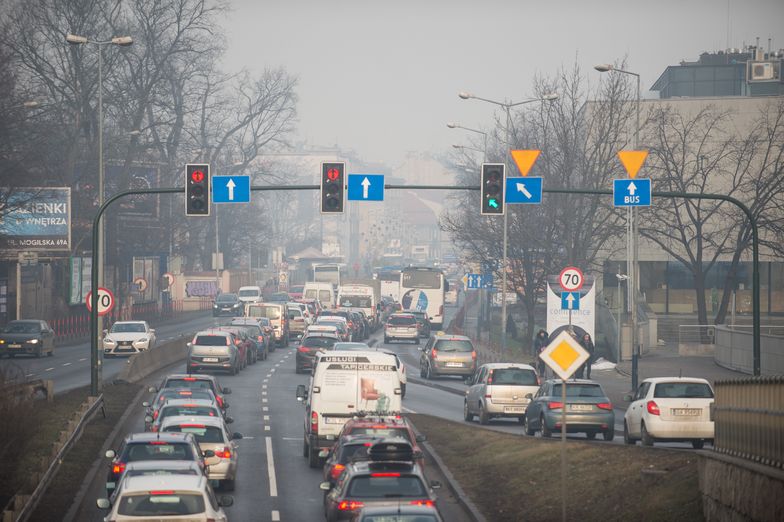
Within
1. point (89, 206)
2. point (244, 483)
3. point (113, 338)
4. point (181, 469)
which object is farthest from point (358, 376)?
point (89, 206)

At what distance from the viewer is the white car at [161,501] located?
14.6 meters

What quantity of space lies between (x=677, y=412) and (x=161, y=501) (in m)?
13.2

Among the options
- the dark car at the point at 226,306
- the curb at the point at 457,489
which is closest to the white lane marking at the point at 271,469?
the curb at the point at 457,489

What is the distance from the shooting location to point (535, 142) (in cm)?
6644

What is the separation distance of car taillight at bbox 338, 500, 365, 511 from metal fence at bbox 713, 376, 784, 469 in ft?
15.8

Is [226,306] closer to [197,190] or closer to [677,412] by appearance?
[197,190]

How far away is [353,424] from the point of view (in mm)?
21047

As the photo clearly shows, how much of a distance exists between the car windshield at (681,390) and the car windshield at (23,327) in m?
35.7

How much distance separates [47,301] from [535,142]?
2997 centimetres

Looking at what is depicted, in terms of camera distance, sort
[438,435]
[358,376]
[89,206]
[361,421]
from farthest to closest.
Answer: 1. [89,206]
2. [438,435]
3. [358,376]
4. [361,421]

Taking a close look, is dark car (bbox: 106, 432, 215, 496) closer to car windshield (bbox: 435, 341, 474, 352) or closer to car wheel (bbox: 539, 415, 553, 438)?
car wheel (bbox: 539, 415, 553, 438)

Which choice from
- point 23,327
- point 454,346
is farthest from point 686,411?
point 23,327

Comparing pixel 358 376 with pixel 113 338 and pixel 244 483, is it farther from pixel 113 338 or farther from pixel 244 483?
pixel 113 338

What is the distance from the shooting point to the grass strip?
59.6 feet
